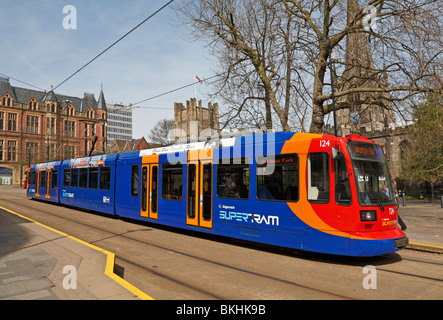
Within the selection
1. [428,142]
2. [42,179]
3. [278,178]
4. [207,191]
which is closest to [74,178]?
[42,179]

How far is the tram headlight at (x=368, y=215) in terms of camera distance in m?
7.29

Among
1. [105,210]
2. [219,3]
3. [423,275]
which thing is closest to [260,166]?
[423,275]

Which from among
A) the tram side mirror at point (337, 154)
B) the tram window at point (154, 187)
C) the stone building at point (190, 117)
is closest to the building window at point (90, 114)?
the stone building at point (190, 117)

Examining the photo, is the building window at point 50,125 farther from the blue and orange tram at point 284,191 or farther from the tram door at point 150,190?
the blue and orange tram at point 284,191

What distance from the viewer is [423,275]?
662cm

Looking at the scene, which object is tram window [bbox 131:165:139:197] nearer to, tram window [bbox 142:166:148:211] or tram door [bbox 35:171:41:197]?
tram window [bbox 142:166:148:211]

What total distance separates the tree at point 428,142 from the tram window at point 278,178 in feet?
27.0

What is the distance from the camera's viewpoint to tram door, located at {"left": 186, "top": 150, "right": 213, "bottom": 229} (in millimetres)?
10312

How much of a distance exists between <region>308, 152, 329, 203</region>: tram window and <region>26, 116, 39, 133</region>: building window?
77331 millimetres

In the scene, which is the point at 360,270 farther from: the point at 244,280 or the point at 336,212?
the point at 244,280

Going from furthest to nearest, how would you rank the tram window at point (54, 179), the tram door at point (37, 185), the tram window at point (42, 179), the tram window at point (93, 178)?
the tram door at point (37, 185), the tram window at point (42, 179), the tram window at point (54, 179), the tram window at point (93, 178)

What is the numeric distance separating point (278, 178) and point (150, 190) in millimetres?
6069

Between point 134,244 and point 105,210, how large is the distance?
23.0 feet

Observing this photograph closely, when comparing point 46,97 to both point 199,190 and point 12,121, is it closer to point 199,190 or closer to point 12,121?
point 12,121
